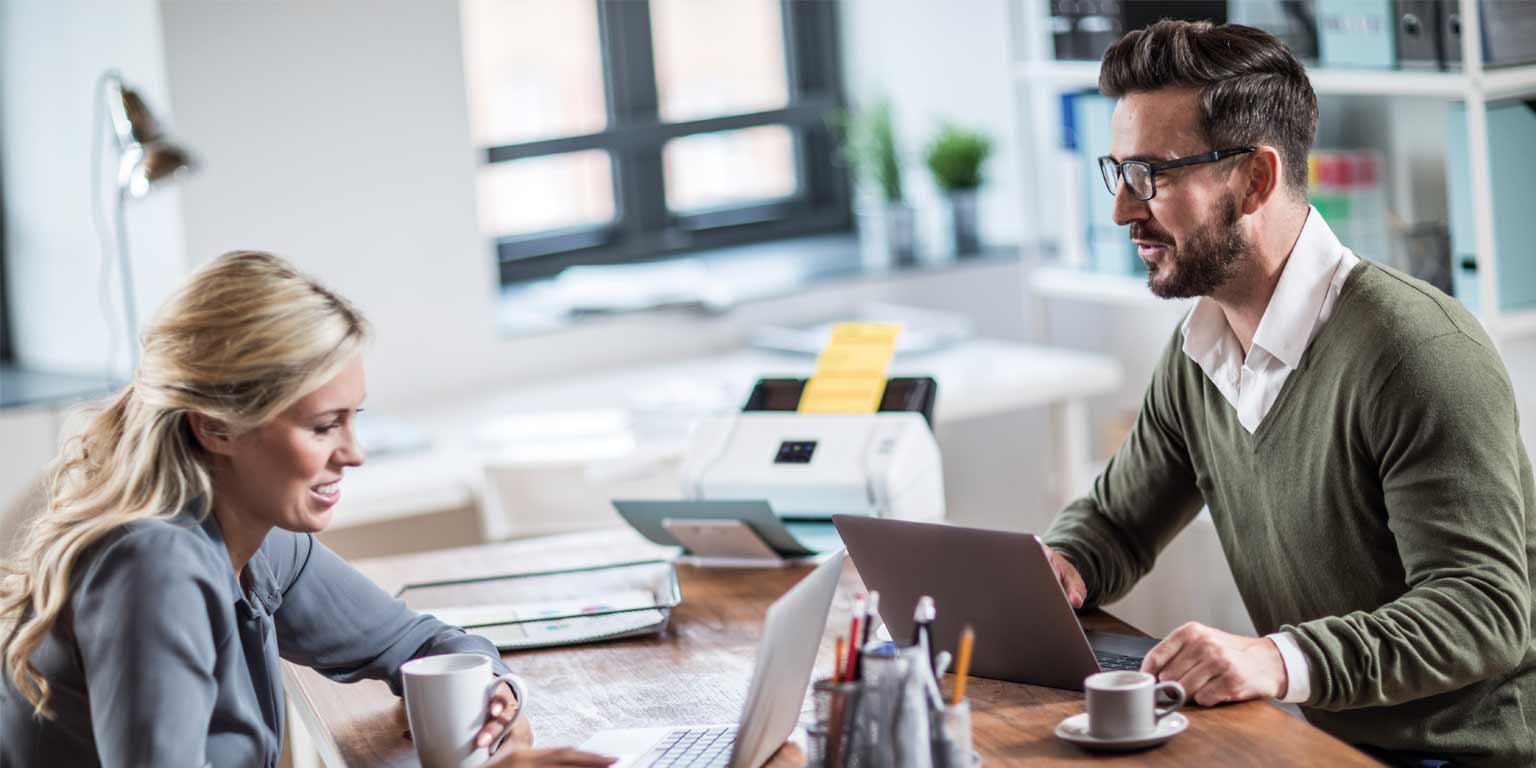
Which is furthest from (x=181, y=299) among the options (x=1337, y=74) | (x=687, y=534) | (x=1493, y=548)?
(x=1337, y=74)

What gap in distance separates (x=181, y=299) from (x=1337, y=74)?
2021 millimetres

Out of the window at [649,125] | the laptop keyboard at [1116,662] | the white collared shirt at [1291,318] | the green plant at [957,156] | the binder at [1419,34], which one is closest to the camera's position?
the laptop keyboard at [1116,662]

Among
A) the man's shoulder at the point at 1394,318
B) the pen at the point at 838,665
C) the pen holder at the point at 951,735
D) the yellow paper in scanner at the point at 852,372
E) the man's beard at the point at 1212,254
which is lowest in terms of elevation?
the pen holder at the point at 951,735

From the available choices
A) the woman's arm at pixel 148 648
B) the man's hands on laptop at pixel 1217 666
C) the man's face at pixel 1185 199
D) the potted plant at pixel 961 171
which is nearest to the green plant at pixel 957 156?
the potted plant at pixel 961 171

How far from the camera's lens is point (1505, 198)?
258 centimetres

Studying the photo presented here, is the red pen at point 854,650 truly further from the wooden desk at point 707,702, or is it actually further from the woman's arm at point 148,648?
the woman's arm at point 148,648

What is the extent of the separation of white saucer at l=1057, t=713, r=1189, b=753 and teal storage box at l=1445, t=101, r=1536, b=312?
1392 millimetres

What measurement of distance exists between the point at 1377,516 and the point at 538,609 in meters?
0.94

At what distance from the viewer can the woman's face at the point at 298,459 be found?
1542 mm

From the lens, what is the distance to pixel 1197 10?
311 centimetres

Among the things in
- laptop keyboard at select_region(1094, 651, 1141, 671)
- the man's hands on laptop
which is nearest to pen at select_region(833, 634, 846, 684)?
the man's hands on laptop

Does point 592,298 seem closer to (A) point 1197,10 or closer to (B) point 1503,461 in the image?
(A) point 1197,10

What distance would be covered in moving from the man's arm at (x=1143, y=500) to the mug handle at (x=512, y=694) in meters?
0.67

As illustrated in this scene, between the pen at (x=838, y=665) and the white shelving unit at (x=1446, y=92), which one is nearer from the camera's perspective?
the pen at (x=838, y=665)
